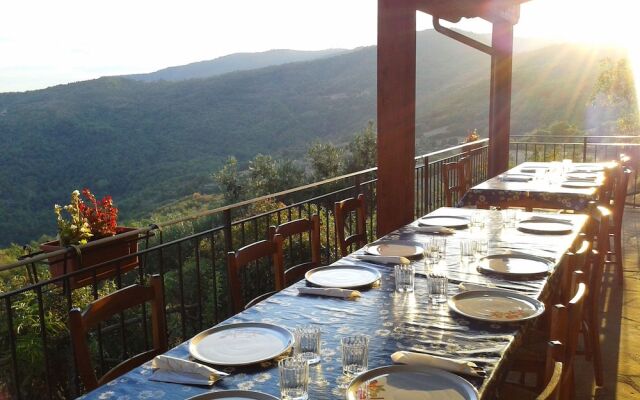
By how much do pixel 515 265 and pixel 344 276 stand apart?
2.42 ft

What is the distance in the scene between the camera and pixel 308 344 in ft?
4.85

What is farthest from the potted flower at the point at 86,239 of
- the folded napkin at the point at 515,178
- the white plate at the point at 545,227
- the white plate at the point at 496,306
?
the folded napkin at the point at 515,178

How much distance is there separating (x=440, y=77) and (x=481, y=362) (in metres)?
35.5

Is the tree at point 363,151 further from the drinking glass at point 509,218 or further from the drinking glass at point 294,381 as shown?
the drinking glass at point 294,381

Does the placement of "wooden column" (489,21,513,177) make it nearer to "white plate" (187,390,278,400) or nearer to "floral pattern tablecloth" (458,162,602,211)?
"floral pattern tablecloth" (458,162,602,211)

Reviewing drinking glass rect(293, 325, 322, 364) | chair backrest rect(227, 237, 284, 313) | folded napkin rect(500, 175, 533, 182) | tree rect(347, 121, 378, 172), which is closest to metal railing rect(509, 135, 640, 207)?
folded napkin rect(500, 175, 533, 182)

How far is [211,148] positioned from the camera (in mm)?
31438

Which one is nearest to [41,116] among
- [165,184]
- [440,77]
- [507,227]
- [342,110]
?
[165,184]

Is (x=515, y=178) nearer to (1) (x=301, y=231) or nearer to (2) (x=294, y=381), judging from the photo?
(1) (x=301, y=231)

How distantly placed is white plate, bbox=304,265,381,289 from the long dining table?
42 mm

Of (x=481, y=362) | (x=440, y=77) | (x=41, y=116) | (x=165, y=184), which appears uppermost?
(x=440, y=77)

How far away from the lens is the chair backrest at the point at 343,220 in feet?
10.8

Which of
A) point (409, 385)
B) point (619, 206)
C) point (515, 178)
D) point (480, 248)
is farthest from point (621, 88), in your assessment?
point (409, 385)

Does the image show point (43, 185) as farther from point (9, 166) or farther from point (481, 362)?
point (481, 362)
